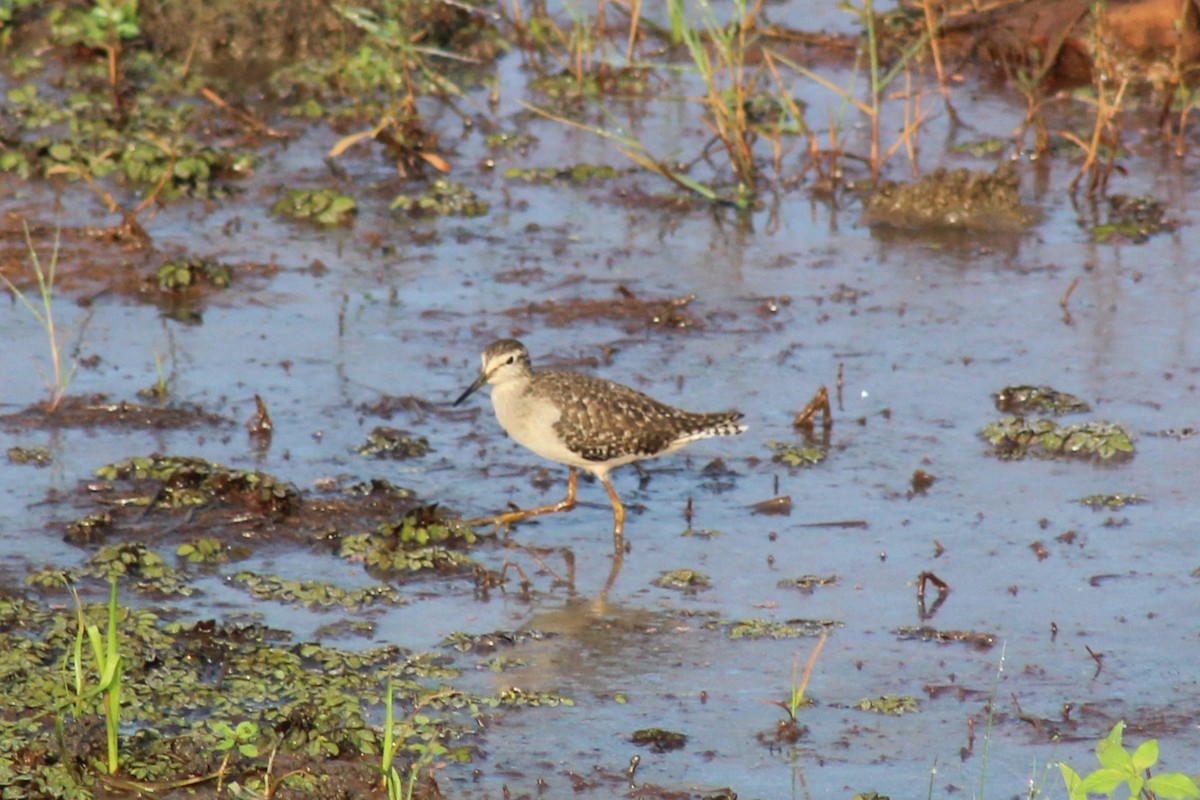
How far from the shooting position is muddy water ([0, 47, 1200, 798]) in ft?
22.5

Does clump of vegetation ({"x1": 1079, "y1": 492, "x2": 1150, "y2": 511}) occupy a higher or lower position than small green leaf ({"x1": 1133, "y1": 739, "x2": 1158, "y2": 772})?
lower

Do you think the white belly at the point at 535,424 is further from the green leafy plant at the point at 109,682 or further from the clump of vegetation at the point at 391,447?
the green leafy plant at the point at 109,682

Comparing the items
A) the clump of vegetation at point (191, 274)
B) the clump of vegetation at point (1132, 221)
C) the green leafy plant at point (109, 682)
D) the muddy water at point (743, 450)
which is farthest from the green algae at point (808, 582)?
the clump of vegetation at point (1132, 221)

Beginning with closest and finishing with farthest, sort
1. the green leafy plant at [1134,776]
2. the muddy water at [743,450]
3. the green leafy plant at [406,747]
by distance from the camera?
the green leafy plant at [1134,776] < the green leafy plant at [406,747] < the muddy water at [743,450]

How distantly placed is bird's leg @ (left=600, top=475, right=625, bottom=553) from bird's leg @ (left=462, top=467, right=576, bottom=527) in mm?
176

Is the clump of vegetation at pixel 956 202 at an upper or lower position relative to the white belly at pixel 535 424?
upper

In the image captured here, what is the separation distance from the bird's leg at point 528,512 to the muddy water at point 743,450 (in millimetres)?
114

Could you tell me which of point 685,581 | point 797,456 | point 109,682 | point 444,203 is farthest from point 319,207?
point 109,682

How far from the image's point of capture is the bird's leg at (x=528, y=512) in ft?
28.2

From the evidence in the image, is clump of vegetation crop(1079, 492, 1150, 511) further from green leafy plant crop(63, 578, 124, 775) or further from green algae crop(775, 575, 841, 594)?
green leafy plant crop(63, 578, 124, 775)

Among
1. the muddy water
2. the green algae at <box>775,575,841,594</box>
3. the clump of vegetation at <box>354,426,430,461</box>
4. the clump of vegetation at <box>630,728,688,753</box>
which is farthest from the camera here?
the clump of vegetation at <box>354,426,430,461</box>

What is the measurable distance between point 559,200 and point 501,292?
1.96 metres

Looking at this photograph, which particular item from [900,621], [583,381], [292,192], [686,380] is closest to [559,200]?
[292,192]

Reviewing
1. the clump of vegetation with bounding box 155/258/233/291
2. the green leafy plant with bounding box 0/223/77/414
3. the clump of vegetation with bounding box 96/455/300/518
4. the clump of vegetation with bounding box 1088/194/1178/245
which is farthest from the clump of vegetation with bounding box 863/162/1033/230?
the clump of vegetation with bounding box 96/455/300/518
